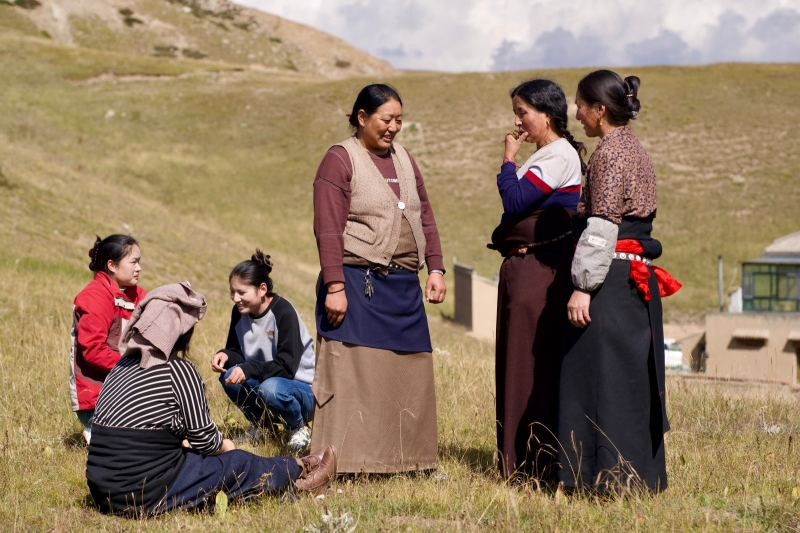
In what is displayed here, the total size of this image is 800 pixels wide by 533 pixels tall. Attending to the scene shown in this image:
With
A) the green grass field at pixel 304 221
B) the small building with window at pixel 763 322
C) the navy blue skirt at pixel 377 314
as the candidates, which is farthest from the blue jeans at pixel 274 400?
the small building with window at pixel 763 322

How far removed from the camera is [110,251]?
215 inches

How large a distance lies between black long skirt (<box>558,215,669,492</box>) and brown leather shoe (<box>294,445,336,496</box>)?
4.05 ft

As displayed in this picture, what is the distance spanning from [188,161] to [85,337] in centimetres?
3404

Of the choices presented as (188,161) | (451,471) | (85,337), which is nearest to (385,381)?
(451,471)

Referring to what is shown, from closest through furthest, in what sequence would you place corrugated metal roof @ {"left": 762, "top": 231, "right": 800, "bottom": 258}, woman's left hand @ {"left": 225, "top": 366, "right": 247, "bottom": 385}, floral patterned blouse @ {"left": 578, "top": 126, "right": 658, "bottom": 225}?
floral patterned blouse @ {"left": 578, "top": 126, "right": 658, "bottom": 225} < woman's left hand @ {"left": 225, "top": 366, "right": 247, "bottom": 385} < corrugated metal roof @ {"left": 762, "top": 231, "right": 800, "bottom": 258}

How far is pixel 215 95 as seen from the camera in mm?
47281

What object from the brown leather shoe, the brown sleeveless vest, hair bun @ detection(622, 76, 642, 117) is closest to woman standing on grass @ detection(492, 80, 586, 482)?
hair bun @ detection(622, 76, 642, 117)

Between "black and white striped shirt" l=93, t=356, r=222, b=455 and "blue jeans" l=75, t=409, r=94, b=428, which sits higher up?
"black and white striped shirt" l=93, t=356, r=222, b=455

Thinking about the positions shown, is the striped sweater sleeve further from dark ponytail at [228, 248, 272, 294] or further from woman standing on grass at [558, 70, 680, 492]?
woman standing on grass at [558, 70, 680, 492]

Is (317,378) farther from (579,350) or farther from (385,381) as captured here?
(579,350)

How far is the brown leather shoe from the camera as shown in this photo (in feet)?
14.7

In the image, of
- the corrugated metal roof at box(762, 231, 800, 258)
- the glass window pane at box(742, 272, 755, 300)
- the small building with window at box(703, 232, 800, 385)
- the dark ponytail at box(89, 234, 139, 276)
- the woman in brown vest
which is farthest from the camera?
the corrugated metal roof at box(762, 231, 800, 258)

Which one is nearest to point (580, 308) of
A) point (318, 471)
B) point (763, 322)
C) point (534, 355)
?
point (534, 355)

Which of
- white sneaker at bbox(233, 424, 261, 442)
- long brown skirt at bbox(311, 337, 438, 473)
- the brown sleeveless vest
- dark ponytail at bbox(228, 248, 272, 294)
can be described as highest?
the brown sleeveless vest
